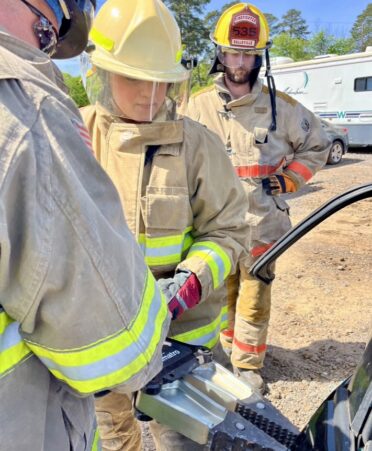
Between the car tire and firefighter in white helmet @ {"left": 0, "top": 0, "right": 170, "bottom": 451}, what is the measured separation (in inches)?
485

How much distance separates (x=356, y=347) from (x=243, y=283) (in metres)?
1.16

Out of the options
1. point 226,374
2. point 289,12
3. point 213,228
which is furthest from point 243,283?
point 289,12

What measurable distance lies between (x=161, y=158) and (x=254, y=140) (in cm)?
147

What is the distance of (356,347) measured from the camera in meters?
3.59

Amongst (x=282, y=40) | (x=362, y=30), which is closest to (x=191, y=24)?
(x=282, y=40)

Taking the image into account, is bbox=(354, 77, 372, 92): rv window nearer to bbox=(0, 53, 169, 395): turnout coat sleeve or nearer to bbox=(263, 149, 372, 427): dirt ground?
bbox=(263, 149, 372, 427): dirt ground

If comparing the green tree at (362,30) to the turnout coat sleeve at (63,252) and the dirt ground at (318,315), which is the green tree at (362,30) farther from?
the turnout coat sleeve at (63,252)

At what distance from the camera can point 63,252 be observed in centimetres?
73

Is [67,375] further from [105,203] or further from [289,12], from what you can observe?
[289,12]

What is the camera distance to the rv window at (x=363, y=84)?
44.7 ft

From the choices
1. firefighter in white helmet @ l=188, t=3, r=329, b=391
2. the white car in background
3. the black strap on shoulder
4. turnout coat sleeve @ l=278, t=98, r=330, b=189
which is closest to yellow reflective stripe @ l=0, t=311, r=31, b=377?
the black strap on shoulder

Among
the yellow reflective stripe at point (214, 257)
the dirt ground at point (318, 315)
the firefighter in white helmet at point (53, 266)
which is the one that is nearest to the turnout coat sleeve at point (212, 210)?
the yellow reflective stripe at point (214, 257)

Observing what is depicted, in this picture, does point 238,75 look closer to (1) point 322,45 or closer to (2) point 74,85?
(2) point 74,85

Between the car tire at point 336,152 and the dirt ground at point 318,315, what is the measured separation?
19.1ft
